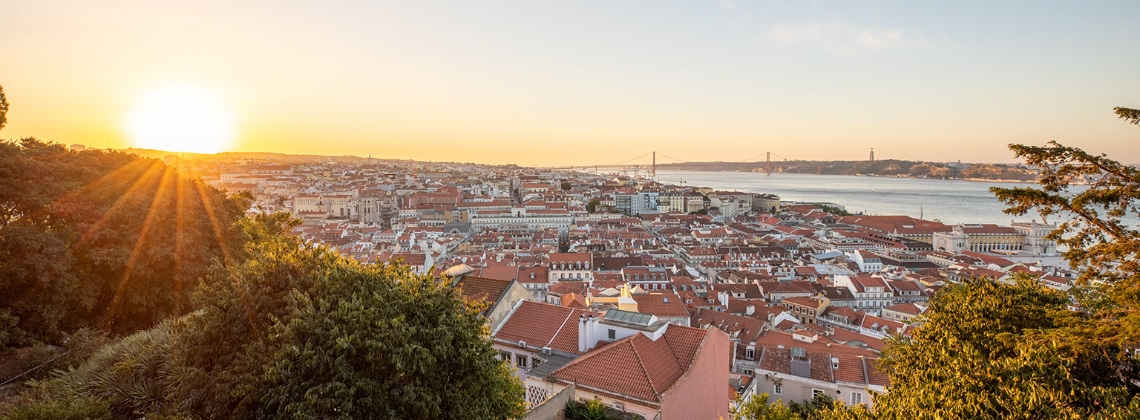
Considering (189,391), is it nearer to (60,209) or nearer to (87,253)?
(87,253)

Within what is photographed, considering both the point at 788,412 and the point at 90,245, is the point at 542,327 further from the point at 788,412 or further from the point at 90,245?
the point at 90,245

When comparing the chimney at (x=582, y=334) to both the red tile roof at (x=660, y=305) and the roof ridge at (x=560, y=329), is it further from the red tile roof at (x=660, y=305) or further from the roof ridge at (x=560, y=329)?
the red tile roof at (x=660, y=305)

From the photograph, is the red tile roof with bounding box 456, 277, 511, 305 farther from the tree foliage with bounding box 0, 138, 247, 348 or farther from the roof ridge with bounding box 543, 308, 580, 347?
the tree foliage with bounding box 0, 138, 247, 348

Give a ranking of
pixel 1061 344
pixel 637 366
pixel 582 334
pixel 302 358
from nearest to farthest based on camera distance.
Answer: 1. pixel 302 358
2. pixel 1061 344
3. pixel 637 366
4. pixel 582 334

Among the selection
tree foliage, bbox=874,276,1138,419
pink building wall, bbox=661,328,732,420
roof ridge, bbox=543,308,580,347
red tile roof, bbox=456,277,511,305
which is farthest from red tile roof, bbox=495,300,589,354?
tree foliage, bbox=874,276,1138,419

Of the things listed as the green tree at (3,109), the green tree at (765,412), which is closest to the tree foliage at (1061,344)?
the green tree at (765,412)

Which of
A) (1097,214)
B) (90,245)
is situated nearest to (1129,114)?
(1097,214)
